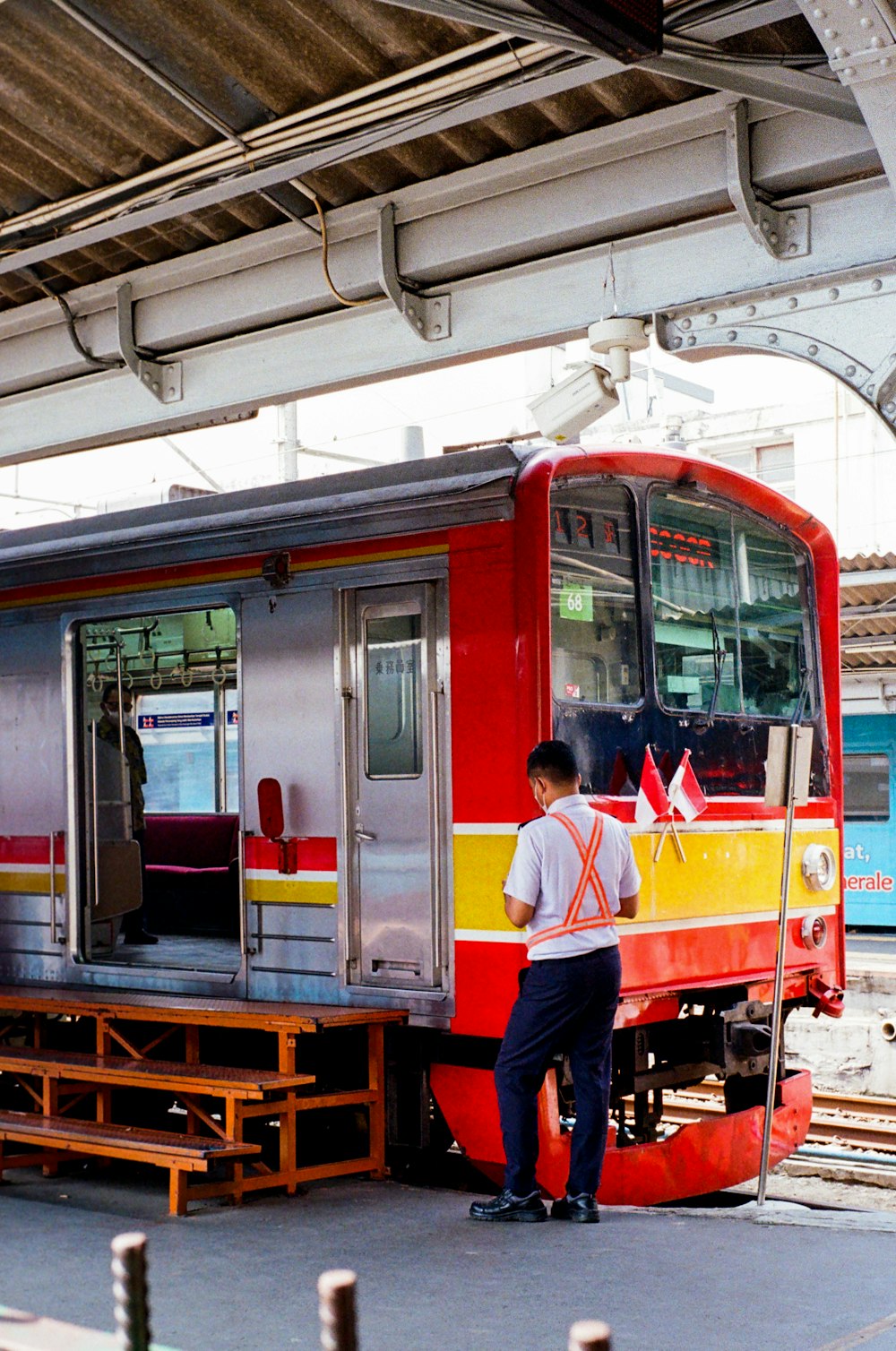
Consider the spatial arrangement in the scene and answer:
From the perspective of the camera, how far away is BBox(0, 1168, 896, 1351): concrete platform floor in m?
4.46

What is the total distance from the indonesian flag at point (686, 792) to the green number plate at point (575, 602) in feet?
2.74

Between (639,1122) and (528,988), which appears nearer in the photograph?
(528,988)

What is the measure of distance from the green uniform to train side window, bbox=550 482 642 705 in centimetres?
366

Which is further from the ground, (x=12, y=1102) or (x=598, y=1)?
(x=598, y=1)

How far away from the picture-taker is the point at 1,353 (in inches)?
300

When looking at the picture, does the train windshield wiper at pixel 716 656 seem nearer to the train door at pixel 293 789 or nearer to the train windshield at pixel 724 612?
the train windshield at pixel 724 612

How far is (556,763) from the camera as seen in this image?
5676 millimetres

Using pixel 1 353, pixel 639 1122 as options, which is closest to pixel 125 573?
pixel 1 353

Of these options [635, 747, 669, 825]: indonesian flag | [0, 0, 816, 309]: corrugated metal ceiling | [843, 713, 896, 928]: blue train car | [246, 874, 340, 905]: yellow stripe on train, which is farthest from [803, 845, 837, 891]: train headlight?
[843, 713, 896, 928]: blue train car

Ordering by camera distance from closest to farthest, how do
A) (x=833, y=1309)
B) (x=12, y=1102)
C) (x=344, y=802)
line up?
(x=833, y=1309)
(x=344, y=802)
(x=12, y=1102)

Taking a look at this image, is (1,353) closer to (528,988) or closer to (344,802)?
(344,802)

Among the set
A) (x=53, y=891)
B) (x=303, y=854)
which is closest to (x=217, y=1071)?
(x=303, y=854)

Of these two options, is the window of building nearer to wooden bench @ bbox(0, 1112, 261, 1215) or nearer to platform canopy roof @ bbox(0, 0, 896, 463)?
platform canopy roof @ bbox(0, 0, 896, 463)

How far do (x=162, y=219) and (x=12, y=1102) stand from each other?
4.97 meters
